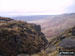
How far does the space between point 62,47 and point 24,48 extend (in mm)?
19396

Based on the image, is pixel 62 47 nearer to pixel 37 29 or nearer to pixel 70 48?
pixel 70 48

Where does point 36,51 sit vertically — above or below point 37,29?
below

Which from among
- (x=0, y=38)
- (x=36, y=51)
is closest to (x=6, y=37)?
(x=0, y=38)

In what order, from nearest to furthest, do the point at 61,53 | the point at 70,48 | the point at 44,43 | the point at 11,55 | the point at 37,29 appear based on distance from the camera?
1. the point at 61,53
2. the point at 70,48
3. the point at 11,55
4. the point at 44,43
5. the point at 37,29

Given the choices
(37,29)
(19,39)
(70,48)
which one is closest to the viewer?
(70,48)

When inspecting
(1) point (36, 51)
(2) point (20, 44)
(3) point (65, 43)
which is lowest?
(1) point (36, 51)

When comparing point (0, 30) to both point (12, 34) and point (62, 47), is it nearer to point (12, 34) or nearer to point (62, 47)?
point (12, 34)

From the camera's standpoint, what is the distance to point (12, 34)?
190 ft

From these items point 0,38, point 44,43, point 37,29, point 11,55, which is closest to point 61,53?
point 11,55

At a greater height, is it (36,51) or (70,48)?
(70,48)

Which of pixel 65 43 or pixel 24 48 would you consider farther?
pixel 24 48

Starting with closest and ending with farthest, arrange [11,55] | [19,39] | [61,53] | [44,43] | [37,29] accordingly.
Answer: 1. [61,53]
2. [11,55]
3. [19,39]
4. [44,43]
5. [37,29]

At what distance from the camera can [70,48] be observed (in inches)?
1617

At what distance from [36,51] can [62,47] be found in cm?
1960
